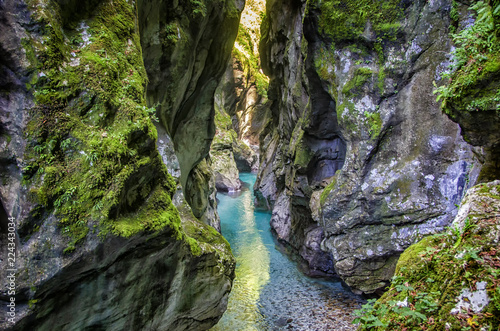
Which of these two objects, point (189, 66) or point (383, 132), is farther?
point (189, 66)

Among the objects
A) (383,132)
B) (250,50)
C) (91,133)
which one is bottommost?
(91,133)

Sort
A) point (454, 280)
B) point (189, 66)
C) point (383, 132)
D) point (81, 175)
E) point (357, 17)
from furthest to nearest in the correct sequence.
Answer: point (189, 66) < point (357, 17) < point (383, 132) < point (81, 175) < point (454, 280)

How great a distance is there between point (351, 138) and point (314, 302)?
558 cm

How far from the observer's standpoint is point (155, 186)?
15.7ft

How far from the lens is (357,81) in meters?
8.66

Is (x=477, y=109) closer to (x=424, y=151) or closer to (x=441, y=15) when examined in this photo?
(x=424, y=151)

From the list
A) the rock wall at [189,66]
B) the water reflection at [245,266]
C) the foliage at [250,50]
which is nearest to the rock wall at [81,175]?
the rock wall at [189,66]

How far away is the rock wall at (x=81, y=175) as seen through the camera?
3.31 meters

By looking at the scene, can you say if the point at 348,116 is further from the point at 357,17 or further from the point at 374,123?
the point at 357,17

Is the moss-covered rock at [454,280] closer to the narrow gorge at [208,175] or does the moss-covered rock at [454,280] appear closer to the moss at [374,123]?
the narrow gorge at [208,175]

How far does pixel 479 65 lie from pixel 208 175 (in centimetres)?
1193

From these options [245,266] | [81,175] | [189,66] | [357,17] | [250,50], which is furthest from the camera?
[250,50]

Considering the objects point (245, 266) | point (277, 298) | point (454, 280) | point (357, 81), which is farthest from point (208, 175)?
point (454, 280)

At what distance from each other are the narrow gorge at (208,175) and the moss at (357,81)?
43 millimetres
